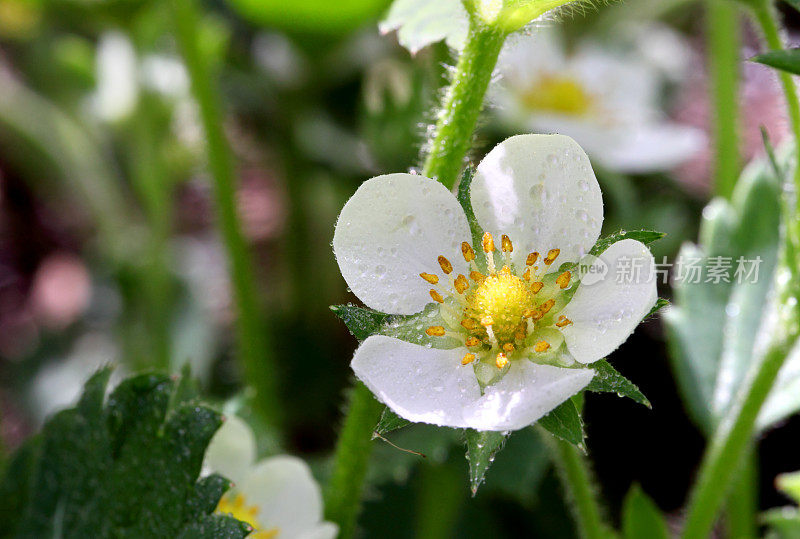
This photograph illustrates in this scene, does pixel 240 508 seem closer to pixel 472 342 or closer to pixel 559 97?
pixel 472 342

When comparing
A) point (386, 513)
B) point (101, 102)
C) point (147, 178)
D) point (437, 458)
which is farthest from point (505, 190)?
point (101, 102)

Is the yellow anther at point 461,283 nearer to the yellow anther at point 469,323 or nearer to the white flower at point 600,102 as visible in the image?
the yellow anther at point 469,323

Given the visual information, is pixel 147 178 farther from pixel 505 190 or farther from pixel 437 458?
pixel 505 190

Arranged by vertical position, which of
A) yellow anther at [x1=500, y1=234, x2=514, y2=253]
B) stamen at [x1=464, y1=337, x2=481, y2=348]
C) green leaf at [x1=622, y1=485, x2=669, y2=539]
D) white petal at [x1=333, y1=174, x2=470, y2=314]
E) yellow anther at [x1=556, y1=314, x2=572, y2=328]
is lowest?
green leaf at [x1=622, y1=485, x2=669, y2=539]

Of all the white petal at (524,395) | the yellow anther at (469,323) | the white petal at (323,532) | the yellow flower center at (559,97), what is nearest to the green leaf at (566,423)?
the white petal at (524,395)

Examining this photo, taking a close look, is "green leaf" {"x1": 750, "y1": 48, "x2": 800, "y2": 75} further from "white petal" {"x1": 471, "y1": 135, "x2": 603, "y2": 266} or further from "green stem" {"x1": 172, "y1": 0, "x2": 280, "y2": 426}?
"green stem" {"x1": 172, "y1": 0, "x2": 280, "y2": 426}

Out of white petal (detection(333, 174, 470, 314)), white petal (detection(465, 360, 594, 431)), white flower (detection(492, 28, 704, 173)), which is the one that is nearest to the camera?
white petal (detection(465, 360, 594, 431))

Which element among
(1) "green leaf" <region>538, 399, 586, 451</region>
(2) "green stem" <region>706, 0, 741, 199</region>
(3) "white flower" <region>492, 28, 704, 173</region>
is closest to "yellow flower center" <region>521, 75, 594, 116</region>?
(3) "white flower" <region>492, 28, 704, 173</region>
